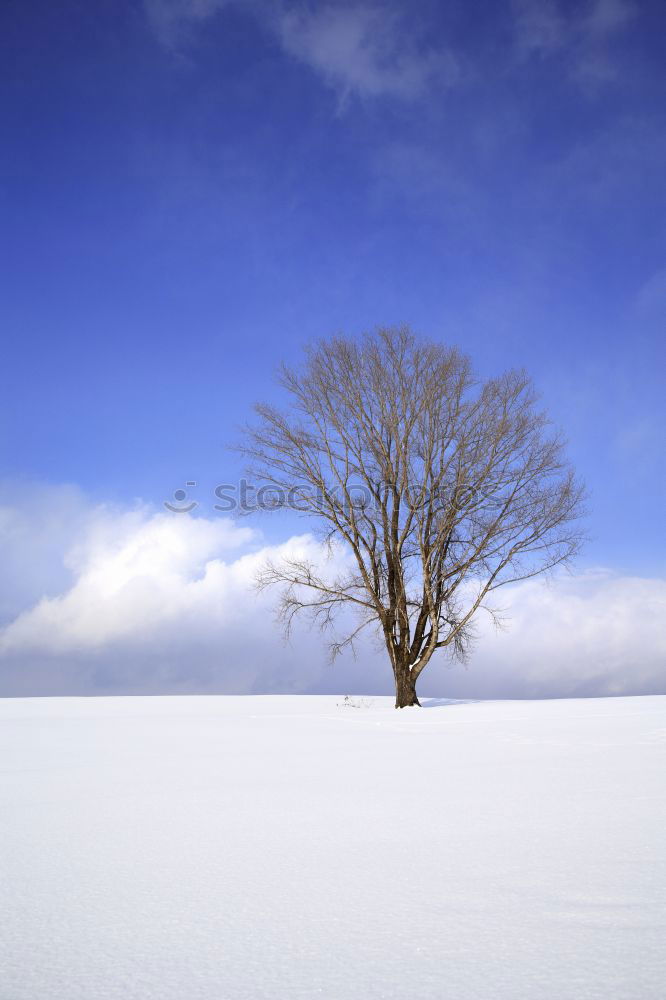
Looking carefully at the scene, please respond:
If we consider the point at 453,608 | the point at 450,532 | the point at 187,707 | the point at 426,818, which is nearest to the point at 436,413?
the point at 450,532

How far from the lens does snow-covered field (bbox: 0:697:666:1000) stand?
1.81 m

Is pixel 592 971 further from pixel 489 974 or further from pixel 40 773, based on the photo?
pixel 40 773

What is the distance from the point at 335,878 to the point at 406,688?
41.6ft

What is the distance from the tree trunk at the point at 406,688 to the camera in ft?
48.9

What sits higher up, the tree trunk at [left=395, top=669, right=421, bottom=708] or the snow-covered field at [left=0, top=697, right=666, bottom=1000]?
the tree trunk at [left=395, top=669, right=421, bottom=708]

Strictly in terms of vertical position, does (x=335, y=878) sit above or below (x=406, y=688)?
below

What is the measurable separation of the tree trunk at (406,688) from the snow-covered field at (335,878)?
9.17m

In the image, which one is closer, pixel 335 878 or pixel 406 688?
pixel 335 878

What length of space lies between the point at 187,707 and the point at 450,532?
633 centimetres

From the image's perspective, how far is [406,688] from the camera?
14.9 m

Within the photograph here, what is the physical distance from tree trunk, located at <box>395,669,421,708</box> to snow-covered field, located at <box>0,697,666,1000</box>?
9172 mm

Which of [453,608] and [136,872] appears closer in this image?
[136,872]

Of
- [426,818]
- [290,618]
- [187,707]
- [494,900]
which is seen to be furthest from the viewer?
[290,618]

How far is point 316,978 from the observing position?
5.82 feet
